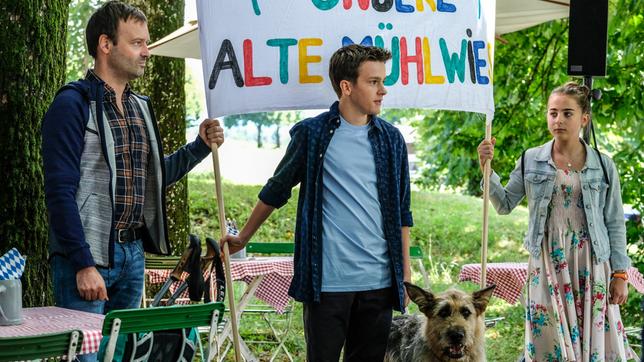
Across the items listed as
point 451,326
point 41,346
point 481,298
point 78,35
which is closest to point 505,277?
point 481,298

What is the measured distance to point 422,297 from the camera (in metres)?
4.63

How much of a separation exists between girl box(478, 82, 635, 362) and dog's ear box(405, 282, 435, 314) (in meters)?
1.08

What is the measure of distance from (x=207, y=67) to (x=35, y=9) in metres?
1.11

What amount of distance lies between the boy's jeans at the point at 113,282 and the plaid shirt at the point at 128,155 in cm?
12

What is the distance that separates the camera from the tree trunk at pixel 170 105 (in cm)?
835

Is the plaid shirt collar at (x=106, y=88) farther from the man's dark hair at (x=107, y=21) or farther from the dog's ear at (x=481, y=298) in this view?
the dog's ear at (x=481, y=298)

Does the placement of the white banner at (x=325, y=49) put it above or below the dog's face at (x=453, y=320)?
above

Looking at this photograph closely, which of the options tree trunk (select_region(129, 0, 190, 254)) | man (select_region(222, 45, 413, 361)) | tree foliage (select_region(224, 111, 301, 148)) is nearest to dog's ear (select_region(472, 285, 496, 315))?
man (select_region(222, 45, 413, 361))

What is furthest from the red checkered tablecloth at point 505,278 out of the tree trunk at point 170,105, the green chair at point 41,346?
the green chair at point 41,346

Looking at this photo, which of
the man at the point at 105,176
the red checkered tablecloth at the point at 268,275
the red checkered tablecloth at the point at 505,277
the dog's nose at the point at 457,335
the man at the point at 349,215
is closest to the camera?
the man at the point at 105,176

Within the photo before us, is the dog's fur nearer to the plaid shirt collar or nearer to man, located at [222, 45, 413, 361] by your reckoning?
man, located at [222, 45, 413, 361]

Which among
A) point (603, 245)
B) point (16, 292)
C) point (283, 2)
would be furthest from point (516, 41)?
point (16, 292)

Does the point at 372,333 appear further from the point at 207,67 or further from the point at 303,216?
the point at 207,67

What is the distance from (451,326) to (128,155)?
1796 mm
